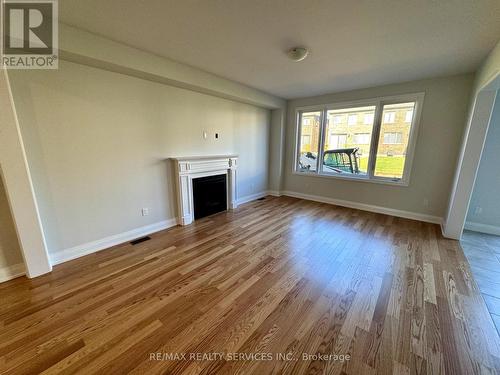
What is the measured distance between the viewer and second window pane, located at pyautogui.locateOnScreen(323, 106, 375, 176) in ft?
13.7

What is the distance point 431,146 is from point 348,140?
1.43m

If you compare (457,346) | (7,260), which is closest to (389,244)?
(457,346)

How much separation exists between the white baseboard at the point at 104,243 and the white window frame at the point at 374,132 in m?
3.66

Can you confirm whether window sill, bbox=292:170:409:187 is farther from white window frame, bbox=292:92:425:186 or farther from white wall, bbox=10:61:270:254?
white wall, bbox=10:61:270:254

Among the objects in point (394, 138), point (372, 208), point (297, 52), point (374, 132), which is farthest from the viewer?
point (372, 208)

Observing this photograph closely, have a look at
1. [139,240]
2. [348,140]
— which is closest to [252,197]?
[348,140]

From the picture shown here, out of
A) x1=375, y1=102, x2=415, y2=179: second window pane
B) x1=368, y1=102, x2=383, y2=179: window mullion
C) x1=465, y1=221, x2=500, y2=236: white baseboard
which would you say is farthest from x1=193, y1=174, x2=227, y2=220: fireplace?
x1=465, y1=221, x2=500, y2=236: white baseboard

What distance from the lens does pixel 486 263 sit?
7.91 feet

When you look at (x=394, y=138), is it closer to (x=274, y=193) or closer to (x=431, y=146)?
(x=431, y=146)

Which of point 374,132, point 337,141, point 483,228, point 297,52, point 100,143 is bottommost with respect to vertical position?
point 483,228

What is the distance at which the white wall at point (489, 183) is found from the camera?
3006 millimetres

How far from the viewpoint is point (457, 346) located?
1396mm

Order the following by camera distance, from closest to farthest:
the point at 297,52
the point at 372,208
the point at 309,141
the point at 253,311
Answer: the point at 253,311
the point at 297,52
the point at 372,208
the point at 309,141

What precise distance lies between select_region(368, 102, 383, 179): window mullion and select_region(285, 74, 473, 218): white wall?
0.77ft
